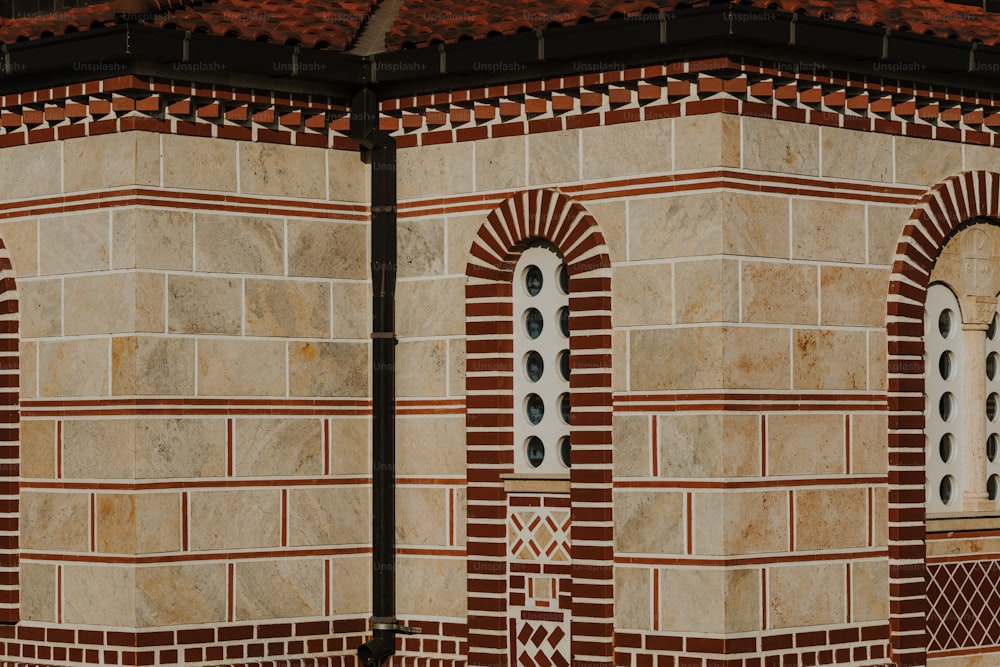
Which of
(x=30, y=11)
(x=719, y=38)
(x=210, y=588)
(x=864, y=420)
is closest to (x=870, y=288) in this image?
(x=864, y=420)

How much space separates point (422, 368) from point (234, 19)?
10.8ft

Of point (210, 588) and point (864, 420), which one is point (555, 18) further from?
point (210, 588)

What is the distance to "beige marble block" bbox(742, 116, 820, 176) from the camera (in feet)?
54.9

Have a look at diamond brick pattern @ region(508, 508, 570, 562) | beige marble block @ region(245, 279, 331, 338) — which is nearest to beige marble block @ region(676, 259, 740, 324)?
diamond brick pattern @ region(508, 508, 570, 562)

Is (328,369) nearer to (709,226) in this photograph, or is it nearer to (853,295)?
(709,226)

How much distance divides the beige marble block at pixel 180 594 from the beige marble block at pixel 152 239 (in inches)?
94.4

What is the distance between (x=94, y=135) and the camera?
17.5 meters

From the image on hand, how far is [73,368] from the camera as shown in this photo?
17.5 meters

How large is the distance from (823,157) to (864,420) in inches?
83.5

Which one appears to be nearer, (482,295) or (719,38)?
(719,38)

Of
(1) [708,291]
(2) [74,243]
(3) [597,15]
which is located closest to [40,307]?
(2) [74,243]

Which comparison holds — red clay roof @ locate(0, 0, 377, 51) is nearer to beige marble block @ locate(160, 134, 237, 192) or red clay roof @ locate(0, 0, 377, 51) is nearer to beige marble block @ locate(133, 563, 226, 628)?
beige marble block @ locate(160, 134, 237, 192)

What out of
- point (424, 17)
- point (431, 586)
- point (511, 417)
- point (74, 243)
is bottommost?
point (431, 586)

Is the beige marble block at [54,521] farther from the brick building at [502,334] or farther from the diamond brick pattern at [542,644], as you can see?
the diamond brick pattern at [542,644]
